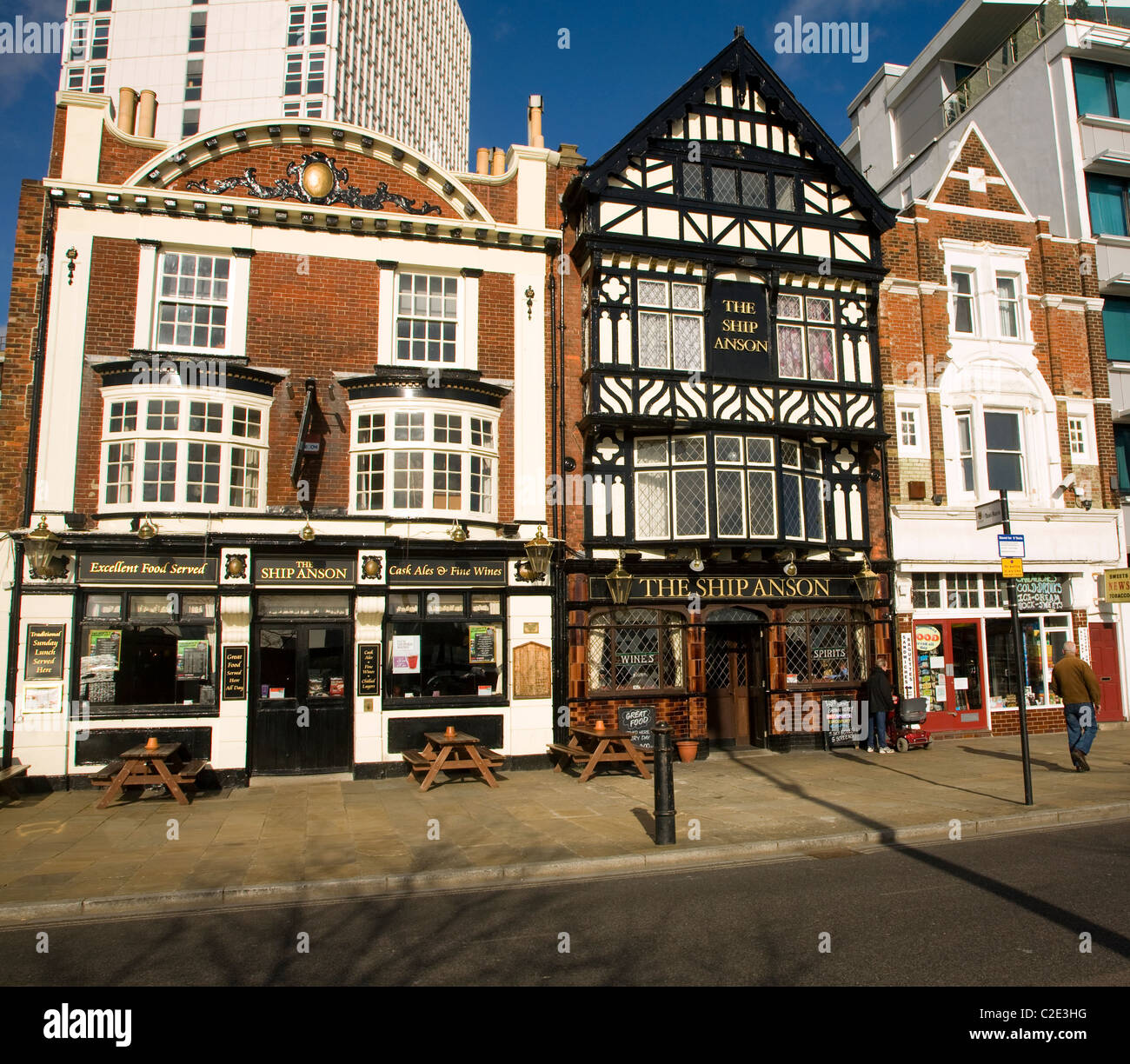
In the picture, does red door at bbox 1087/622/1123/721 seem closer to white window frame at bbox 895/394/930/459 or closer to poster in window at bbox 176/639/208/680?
white window frame at bbox 895/394/930/459

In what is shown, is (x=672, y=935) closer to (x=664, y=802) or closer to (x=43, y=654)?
(x=664, y=802)

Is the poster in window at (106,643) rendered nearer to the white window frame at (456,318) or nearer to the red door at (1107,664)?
the white window frame at (456,318)

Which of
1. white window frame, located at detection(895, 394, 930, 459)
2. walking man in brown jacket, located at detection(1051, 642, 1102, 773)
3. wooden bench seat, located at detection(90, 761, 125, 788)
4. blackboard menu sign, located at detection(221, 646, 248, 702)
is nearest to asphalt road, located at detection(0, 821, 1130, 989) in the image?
wooden bench seat, located at detection(90, 761, 125, 788)

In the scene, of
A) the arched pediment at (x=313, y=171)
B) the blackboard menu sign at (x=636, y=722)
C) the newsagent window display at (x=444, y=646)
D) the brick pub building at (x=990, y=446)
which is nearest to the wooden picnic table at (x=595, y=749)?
the blackboard menu sign at (x=636, y=722)

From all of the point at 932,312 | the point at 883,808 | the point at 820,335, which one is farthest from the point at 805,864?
the point at 932,312

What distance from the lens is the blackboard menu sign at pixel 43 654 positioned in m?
13.4

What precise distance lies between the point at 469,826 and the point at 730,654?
28.2 ft

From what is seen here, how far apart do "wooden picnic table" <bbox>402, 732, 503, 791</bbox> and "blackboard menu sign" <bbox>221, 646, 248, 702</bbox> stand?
2956 mm

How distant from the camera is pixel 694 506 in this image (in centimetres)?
1678

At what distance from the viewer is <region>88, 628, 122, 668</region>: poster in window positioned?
13688 millimetres

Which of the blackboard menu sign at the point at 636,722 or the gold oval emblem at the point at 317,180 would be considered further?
the blackboard menu sign at the point at 636,722

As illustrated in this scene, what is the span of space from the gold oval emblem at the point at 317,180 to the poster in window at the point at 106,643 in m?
8.63
